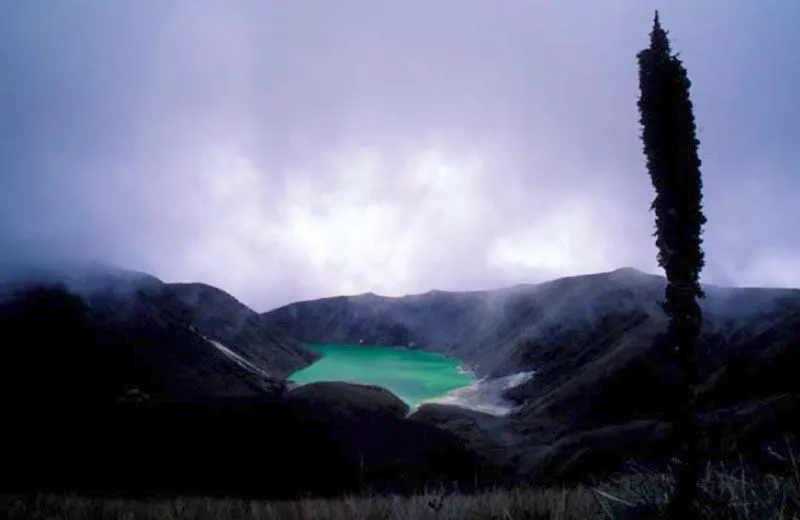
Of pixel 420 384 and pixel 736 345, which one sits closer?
pixel 736 345

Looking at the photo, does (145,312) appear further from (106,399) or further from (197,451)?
(197,451)

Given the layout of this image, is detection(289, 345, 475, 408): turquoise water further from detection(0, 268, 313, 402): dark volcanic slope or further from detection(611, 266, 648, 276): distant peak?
detection(611, 266, 648, 276): distant peak

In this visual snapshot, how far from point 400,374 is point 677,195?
15417 centimetres

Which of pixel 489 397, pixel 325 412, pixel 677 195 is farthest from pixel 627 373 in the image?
pixel 677 195

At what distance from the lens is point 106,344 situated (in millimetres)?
71625

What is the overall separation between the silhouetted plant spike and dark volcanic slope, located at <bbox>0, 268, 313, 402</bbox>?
2515 inches

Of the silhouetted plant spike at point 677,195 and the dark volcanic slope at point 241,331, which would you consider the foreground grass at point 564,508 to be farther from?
the dark volcanic slope at point 241,331

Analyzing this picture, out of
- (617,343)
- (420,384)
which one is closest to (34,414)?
(617,343)

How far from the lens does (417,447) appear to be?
48875mm

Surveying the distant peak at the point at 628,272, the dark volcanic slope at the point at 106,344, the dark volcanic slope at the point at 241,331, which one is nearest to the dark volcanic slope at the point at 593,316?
the distant peak at the point at 628,272

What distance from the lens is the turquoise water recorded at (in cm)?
12237

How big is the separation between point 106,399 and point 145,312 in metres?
38.3

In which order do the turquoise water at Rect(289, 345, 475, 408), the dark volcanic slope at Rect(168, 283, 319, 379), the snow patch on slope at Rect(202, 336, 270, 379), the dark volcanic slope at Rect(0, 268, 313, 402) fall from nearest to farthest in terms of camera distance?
the dark volcanic slope at Rect(0, 268, 313, 402) → the snow patch on slope at Rect(202, 336, 270, 379) → the turquoise water at Rect(289, 345, 475, 408) → the dark volcanic slope at Rect(168, 283, 319, 379)

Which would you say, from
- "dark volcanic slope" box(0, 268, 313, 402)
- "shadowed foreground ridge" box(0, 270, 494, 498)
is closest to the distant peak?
"shadowed foreground ridge" box(0, 270, 494, 498)
